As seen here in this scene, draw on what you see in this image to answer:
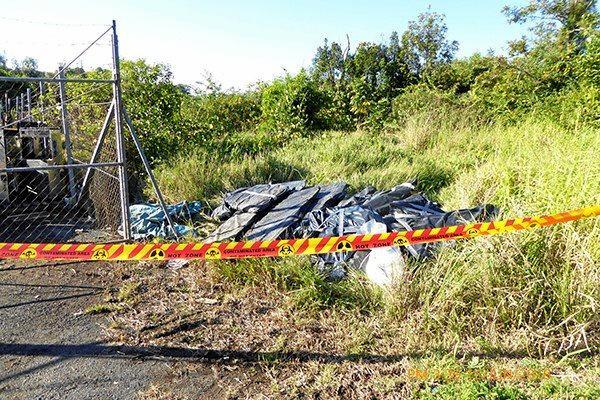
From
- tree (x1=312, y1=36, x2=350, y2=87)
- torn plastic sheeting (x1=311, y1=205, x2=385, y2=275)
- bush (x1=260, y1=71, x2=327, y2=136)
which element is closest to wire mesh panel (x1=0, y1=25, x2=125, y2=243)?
torn plastic sheeting (x1=311, y1=205, x2=385, y2=275)

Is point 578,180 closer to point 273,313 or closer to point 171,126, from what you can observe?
point 273,313

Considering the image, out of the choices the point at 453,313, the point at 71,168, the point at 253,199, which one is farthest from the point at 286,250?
the point at 71,168

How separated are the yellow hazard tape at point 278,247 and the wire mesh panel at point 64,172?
1752 mm

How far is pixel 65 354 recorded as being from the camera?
10.6 ft

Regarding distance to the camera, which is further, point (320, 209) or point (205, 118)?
point (205, 118)

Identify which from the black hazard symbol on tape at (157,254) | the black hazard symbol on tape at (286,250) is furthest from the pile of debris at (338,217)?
the black hazard symbol on tape at (157,254)

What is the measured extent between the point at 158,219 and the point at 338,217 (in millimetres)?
2474

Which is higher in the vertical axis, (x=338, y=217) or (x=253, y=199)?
(x=253, y=199)

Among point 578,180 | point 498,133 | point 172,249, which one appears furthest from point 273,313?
point 498,133

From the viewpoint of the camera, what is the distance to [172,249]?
3.53 m

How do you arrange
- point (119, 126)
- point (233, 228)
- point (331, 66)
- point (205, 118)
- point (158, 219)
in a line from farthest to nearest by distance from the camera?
point (331, 66)
point (205, 118)
point (158, 219)
point (233, 228)
point (119, 126)

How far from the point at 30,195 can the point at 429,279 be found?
6920 mm

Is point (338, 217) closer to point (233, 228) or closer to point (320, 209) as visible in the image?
point (320, 209)

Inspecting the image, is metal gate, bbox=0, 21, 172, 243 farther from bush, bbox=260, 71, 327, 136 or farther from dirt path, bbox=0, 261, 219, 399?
bush, bbox=260, 71, 327, 136
